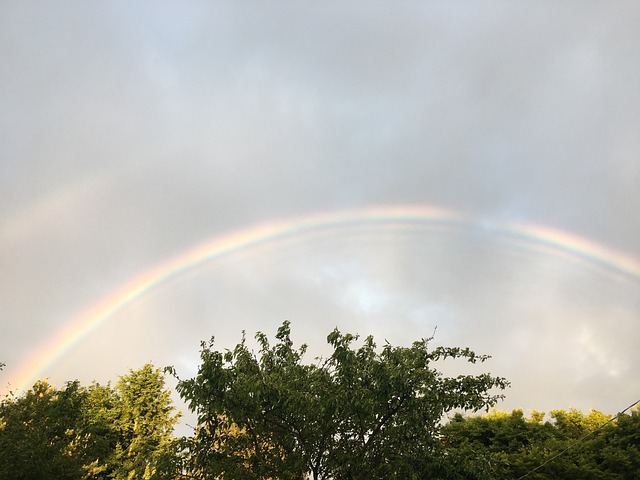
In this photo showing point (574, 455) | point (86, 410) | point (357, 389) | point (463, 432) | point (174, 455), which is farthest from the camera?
point (86, 410)

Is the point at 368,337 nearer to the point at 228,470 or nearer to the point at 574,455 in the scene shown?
the point at 228,470

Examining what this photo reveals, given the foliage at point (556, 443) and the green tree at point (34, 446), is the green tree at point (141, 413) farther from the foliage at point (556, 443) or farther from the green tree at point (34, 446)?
the foliage at point (556, 443)

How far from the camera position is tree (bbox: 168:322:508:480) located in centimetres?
1307

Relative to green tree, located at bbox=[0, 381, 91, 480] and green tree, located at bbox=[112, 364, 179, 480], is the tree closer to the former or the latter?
green tree, located at bbox=[0, 381, 91, 480]

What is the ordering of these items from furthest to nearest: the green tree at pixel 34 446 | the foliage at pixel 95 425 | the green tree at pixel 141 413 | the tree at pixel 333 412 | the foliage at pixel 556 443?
1. the green tree at pixel 141 413
2. the foliage at pixel 556 443
3. the foliage at pixel 95 425
4. the green tree at pixel 34 446
5. the tree at pixel 333 412

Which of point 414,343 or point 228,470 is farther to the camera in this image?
point 414,343

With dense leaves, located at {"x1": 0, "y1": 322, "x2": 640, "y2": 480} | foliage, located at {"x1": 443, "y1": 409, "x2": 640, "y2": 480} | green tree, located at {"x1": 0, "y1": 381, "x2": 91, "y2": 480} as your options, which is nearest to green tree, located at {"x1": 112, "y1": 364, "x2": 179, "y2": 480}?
green tree, located at {"x1": 0, "y1": 381, "x2": 91, "y2": 480}

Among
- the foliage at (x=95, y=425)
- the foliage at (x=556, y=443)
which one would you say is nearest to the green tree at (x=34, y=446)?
the foliage at (x=95, y=425)

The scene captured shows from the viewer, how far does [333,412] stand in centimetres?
1320

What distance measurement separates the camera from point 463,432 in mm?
36219

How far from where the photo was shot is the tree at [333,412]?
13070 mm

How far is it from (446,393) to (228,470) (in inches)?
244

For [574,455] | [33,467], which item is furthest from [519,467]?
[33,467]

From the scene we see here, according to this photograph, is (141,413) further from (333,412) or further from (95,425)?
(333,412)
